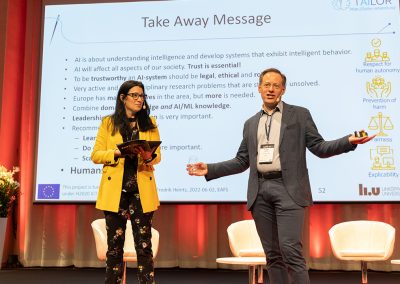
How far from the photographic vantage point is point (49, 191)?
17.7 feet

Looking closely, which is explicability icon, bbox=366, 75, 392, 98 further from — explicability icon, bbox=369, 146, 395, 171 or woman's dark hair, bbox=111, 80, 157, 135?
woman's dark hair, bbox=111, 80, 157, 135

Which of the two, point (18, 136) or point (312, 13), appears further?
point (18, 136)

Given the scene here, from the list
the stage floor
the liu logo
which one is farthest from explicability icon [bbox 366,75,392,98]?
the stage floor

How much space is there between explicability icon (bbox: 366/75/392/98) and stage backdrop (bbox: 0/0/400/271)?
3.86ft

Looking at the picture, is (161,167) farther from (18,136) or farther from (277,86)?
(277,86)

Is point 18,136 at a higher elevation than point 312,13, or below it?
below

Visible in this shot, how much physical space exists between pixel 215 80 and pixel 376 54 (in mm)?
1609

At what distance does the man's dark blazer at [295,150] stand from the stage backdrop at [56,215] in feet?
9.55

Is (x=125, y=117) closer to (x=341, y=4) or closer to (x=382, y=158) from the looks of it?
(x=382, y=158)

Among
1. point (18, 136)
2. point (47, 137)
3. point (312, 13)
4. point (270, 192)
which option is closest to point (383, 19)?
point (312, 13)

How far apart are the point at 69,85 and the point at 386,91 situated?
3248mm

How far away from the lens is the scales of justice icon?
5035 millimetres

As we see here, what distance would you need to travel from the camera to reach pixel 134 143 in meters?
2.72

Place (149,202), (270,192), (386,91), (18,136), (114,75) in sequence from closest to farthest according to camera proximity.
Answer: (270,192) → (149,202) → (386,91) → (114,75) → (18,136)
